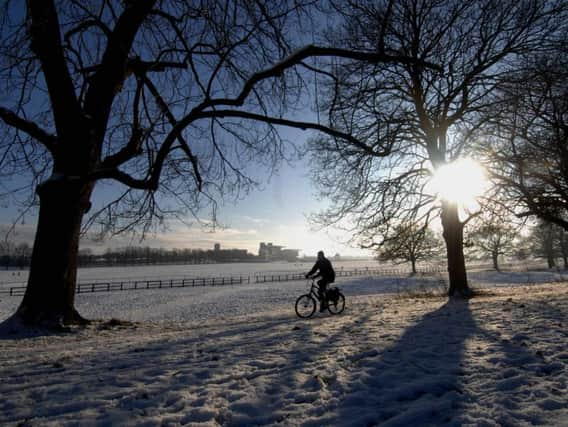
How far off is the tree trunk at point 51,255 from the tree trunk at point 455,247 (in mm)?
11214

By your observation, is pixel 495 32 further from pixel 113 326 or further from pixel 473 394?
pixel 113 326

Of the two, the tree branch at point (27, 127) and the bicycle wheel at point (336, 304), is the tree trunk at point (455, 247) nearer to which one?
the bicycle wheel at point (336, 304)

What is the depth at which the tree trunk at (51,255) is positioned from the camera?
6859mm

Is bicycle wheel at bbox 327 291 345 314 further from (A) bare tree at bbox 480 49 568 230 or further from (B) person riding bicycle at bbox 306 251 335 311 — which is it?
(A) bare tree at bbox 480 49 568 230

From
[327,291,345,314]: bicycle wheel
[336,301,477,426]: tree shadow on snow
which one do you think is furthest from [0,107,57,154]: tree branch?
[327,291,345,314]: bicycle wheel

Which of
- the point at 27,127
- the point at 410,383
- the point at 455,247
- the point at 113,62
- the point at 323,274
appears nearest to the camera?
the point at 410,383

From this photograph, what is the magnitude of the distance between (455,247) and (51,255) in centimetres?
1203

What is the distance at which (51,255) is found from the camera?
693 cm

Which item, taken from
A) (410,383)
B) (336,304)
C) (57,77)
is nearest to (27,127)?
(57,77)

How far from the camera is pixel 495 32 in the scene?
8875 mm

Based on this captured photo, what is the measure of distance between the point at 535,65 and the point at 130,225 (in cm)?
1239

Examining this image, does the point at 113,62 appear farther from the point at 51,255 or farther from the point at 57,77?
the point at 51,255

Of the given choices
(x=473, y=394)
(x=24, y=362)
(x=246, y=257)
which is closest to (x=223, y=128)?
(x=24, y=362)

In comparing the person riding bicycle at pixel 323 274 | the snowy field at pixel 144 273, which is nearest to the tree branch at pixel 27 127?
the person riding bicycle at pixel 323 274
